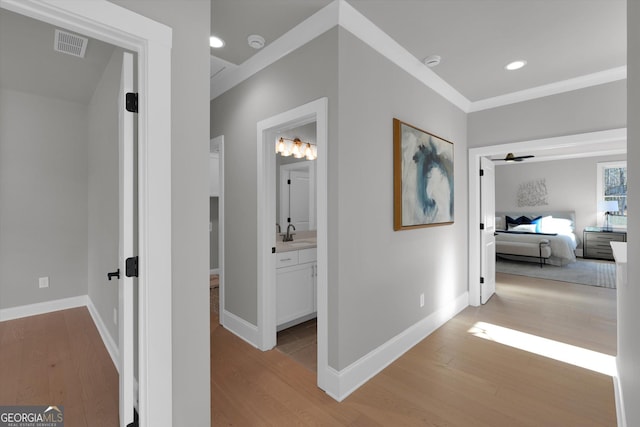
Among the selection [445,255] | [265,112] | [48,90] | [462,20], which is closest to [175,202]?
[265,112]

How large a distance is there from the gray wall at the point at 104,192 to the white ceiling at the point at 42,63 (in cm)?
9

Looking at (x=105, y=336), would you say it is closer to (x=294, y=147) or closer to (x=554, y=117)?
(x=294, y=147)

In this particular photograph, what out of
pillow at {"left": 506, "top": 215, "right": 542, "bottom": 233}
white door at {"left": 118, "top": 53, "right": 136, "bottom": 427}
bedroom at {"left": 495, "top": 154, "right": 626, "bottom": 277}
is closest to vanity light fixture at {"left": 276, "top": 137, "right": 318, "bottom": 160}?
white door at {"left": 118, "top": 53, "right": 136, "bottom": 427}

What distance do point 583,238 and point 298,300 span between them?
788cm

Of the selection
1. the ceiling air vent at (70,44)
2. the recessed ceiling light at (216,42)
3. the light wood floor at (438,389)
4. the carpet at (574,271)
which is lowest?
the light wood floor at (438,389)

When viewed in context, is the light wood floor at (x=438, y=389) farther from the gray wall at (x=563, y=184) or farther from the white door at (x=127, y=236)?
the gray wall at (x=563, y=184)

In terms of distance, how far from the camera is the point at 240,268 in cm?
288

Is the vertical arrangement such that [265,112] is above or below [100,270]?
above

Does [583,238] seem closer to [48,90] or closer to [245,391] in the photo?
[245,391]

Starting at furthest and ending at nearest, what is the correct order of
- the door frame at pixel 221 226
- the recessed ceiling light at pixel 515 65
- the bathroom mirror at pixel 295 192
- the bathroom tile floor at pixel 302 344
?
the bathroom mirror at pixel 295 192
the door frame at pixel 221 226
the recessed ceiling light at pixel 515 65
the bathroom tile floor at pixel 302 344

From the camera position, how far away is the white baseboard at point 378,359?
2.01 meters

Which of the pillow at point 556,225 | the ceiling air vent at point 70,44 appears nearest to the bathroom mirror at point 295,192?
the ceiling air vent at point 70,44

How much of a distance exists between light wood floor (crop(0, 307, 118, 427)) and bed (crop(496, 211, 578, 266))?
652 centimetres

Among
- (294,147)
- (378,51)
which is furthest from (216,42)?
(294,147)
